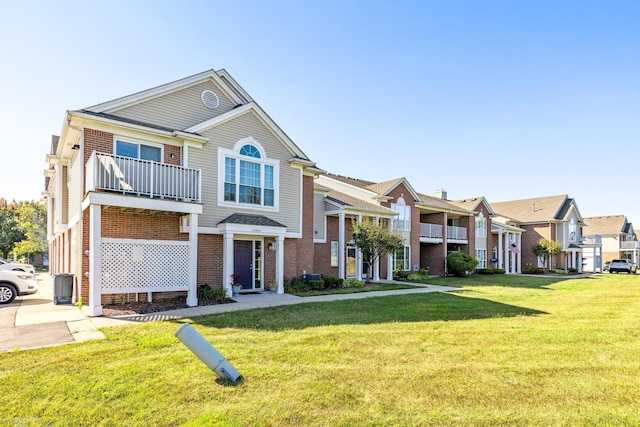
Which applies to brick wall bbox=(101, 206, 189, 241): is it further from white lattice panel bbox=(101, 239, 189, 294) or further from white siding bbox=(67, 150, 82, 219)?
white siding bbox=(67, 150, 82, 219)

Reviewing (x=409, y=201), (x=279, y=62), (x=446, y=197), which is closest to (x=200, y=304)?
(x=279, y=62)

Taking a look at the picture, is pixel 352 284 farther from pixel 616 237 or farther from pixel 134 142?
pixel 616 237

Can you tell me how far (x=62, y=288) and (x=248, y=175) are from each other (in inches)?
302

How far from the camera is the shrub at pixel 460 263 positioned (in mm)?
27325

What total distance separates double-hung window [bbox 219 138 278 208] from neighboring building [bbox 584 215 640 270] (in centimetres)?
5577

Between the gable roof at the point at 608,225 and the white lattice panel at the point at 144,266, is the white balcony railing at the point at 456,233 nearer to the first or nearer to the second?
the white lattice panel at the point at 144,266

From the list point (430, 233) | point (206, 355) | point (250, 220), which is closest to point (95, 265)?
point (250, 220)

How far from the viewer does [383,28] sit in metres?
14.6

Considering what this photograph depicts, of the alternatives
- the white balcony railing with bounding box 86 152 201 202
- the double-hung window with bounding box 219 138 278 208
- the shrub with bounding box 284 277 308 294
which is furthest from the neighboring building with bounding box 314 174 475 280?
the white balcony railing with bounding box 86 152 201 202

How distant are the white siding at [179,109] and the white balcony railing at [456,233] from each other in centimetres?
2147

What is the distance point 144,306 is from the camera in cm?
1134

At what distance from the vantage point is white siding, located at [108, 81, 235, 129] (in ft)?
42.8

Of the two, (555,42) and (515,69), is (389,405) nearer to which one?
(555,42)

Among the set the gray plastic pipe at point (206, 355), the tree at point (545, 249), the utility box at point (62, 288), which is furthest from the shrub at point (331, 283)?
the tree at point (545, 249)
